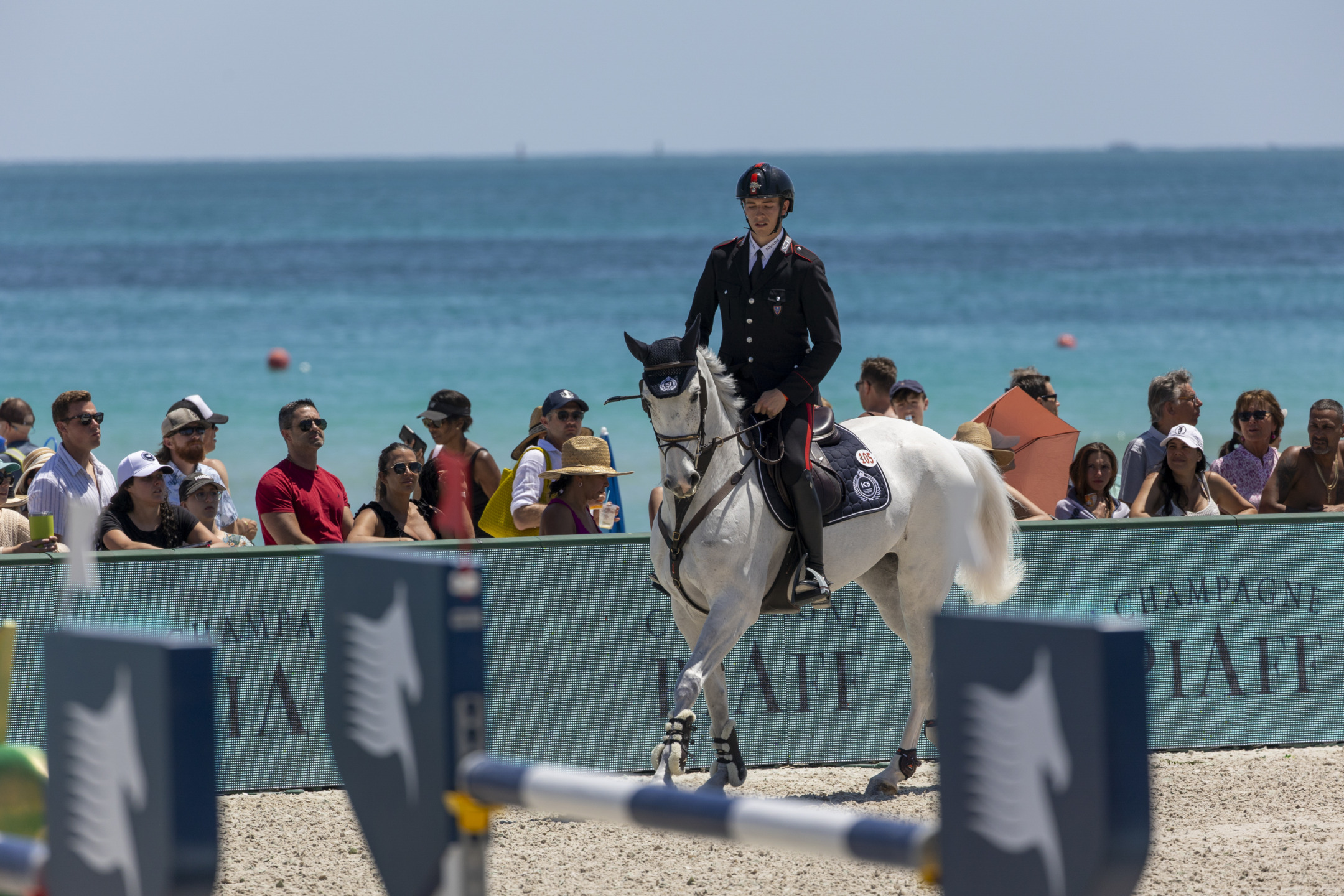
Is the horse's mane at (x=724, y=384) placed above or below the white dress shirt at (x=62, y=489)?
above

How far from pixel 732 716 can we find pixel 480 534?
2132 millimetres

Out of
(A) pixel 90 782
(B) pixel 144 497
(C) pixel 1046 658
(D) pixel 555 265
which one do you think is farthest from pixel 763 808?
(D) pixel 555 265

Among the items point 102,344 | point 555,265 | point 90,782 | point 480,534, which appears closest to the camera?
point 90,782

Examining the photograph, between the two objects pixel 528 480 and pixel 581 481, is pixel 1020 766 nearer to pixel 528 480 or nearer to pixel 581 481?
pixel 581 481

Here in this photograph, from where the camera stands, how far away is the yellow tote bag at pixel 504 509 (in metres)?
8.65

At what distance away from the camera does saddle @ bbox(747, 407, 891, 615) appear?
6777mm

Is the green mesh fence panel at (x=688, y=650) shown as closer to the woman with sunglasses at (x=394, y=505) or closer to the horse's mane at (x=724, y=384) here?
the woman with sunglasses at (x=394, y=505)

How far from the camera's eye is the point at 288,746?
7.14m

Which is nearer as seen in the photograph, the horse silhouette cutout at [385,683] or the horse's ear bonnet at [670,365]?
the horse silhouette cutout at [385,683]

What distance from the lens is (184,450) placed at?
28.4 ft

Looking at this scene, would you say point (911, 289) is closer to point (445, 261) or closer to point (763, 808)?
point (445, 261)

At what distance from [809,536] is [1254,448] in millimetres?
4080

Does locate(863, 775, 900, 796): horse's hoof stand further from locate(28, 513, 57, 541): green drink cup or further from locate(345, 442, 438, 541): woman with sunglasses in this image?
locate(28, 513, 57, 541): green drink cup

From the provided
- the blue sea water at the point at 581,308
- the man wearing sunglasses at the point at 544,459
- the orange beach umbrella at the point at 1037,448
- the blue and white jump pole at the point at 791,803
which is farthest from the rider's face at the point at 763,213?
the blue sea water at the point at 581,308
